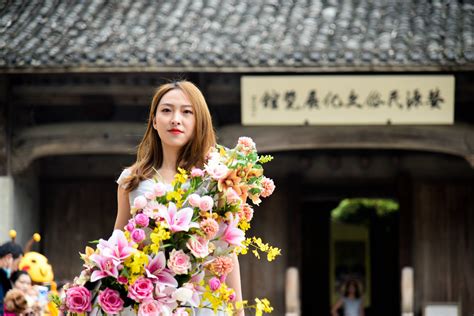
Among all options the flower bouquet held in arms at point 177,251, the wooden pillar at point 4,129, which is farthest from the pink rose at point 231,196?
the wooden pillar at point 4,129

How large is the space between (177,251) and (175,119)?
0.47m

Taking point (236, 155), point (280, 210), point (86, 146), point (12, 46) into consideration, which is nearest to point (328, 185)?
point (280, 210)

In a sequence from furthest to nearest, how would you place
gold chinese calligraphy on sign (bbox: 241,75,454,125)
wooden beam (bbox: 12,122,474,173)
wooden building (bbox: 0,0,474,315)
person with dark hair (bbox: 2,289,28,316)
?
wooden beam (bbox: 12,122,474,173)
gold chinese calligraphy on sign (bbox: 241,75,454,125)
wooden building (bbox: 0,0,474,315)
person with dark hair (bbox: 2,289,28,316)

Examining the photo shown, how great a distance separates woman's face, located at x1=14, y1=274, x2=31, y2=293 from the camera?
8.95 m

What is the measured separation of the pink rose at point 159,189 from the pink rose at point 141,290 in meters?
0.29

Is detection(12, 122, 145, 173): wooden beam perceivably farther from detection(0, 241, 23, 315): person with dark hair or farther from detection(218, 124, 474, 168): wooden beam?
detection(0, 241, 23, 315): person with dark hair

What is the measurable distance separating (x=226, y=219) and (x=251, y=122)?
8.85 meters

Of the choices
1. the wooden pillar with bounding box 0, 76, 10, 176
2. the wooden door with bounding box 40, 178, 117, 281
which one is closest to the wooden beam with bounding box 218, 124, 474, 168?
the wooden door with bounding box 40, 178, 117, 281

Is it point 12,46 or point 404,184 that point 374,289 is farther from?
point 12,46

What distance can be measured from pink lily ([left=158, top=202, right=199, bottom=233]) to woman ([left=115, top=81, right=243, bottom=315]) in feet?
0.51

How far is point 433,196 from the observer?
14.2 meters

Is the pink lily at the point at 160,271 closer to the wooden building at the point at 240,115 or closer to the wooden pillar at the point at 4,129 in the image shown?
the wooden building at the point at 240,115

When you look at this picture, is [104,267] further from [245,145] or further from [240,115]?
[240,115]

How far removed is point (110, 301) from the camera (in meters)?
4.11
